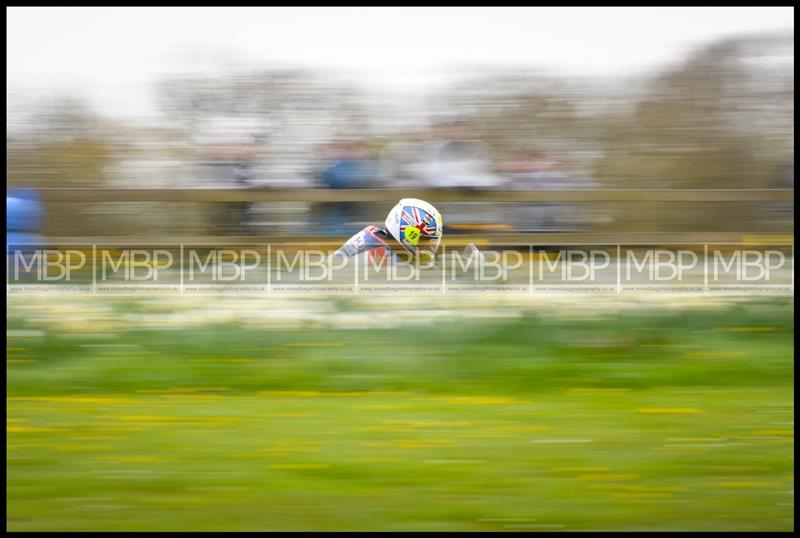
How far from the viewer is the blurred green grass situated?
148 inches

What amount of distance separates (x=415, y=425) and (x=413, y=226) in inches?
89.2

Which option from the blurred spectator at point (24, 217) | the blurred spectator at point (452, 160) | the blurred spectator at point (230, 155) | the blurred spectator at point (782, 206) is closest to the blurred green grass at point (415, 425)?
the blurred spectator at point (782, 206)

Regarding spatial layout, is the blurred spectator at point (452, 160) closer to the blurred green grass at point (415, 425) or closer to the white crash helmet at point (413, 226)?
the white crash helmet at point (413, 226)

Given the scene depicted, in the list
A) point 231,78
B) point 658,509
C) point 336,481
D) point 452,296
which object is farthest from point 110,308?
point 658,509

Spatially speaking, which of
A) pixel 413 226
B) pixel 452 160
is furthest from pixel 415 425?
pixel 452 160

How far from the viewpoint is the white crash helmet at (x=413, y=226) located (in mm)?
6684

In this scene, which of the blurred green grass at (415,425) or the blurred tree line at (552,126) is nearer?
the blurred green grass at (415,425)

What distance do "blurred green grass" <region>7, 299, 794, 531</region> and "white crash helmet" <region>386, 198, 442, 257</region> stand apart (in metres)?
0.81

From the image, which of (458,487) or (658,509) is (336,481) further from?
(658,509)

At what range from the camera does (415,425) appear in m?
4.70

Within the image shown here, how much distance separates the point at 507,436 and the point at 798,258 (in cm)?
212

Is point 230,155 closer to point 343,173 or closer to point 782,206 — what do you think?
point 343,173

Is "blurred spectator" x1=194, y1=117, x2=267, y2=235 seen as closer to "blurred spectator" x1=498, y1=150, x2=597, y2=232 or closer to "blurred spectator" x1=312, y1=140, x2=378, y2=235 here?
"blurred spectator" x1=312, y1=140, x2=378, y2=235

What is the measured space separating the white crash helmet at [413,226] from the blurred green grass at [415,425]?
808 mm
